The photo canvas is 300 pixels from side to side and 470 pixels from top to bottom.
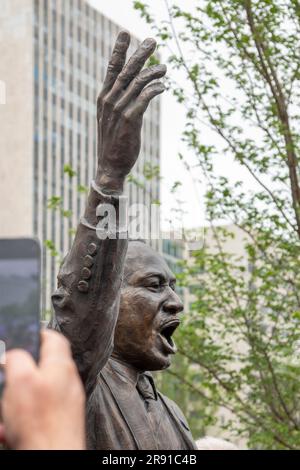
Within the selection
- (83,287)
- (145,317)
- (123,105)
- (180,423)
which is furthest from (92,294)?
(180,423)

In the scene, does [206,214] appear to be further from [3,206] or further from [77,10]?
[77,10]

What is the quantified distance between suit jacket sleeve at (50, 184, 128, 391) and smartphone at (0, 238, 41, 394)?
62.7 inches

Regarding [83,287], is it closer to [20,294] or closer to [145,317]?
[145,317]

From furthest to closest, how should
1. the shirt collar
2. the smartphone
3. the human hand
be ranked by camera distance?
the shirt collar, the smartphone, the human hand

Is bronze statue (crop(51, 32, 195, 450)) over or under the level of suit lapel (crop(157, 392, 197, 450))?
over

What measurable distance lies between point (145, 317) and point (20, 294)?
247cm

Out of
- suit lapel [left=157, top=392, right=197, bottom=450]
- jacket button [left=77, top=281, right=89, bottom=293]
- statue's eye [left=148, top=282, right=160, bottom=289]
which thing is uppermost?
jacket button [left=77, top=281, right=89, bottom=293]

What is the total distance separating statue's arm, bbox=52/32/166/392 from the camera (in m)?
3.46

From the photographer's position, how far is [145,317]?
4348 millimetres

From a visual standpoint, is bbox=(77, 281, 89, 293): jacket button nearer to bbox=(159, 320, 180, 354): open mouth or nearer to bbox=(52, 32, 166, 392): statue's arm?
bbox=(52, 32, 166, 392): statue's arm

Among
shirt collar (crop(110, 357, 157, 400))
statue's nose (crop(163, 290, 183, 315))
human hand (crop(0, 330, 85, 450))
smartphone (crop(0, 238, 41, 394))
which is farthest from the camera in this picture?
statue's nose (crop(163, 290, 183, 315))

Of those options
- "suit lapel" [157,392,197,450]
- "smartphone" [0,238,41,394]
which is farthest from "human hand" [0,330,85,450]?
"suit lapel" [157,392,197,450]

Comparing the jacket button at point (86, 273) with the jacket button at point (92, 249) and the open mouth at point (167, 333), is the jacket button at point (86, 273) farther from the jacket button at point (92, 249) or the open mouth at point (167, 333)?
the open mouth at point (167, 333)

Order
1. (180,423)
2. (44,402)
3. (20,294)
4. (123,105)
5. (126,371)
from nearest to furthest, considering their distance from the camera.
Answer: (44,402) → (20,294) → (123,105) → (126,371) → (180,423)
